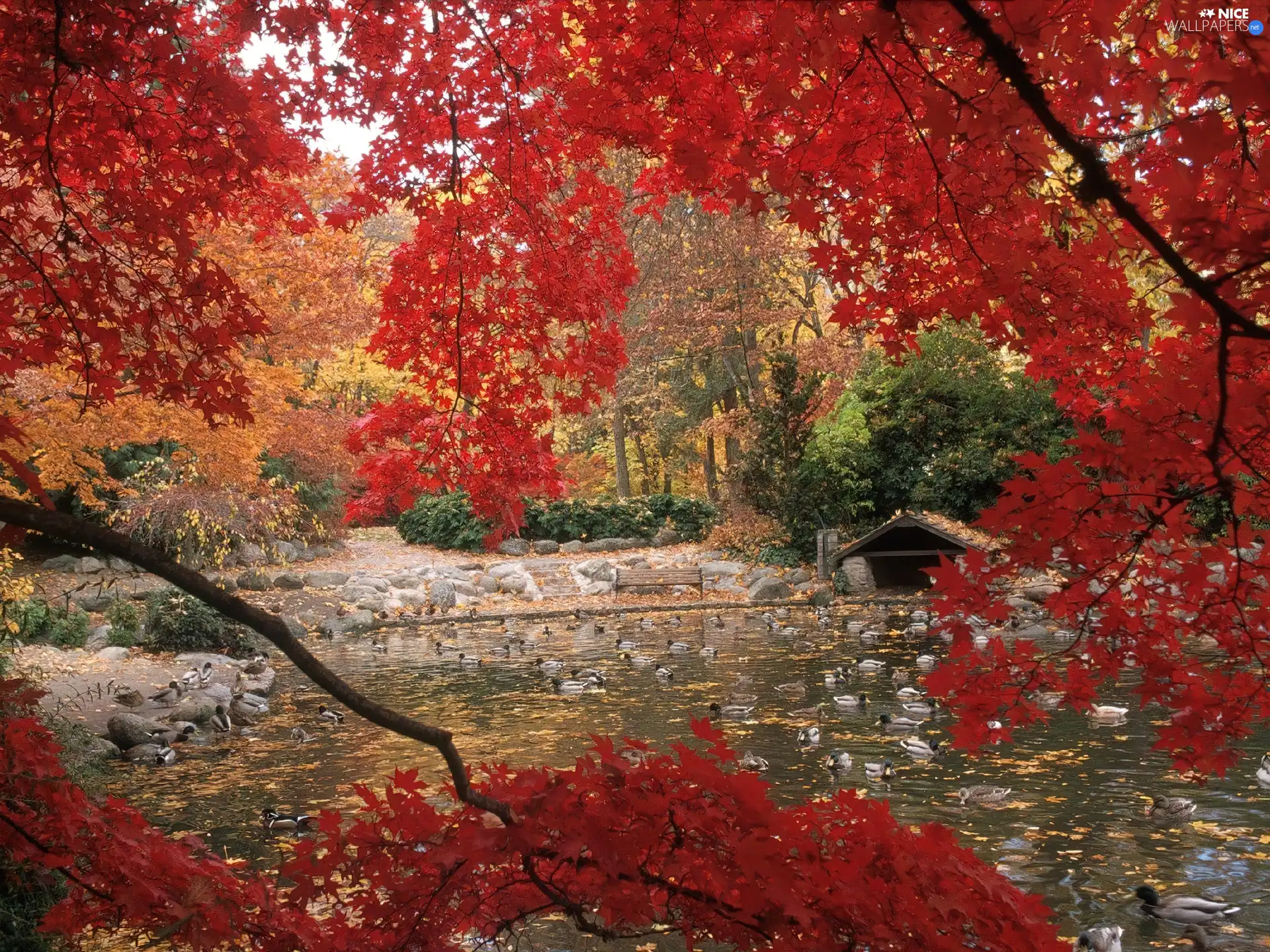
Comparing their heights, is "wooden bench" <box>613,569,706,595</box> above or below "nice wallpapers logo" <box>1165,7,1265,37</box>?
below

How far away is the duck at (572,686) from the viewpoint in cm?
1052

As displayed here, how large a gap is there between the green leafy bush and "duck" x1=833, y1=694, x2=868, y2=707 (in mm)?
15615

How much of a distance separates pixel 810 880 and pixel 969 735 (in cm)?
96

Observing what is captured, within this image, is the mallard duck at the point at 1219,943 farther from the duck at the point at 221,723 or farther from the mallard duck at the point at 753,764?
the duck at the point at 221,723

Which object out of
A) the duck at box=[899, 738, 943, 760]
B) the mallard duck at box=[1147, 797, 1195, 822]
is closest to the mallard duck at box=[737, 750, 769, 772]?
the duck at box=[899, 738, 943, 760]

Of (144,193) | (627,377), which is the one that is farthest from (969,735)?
(627,377)

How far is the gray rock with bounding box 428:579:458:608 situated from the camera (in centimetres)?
1855

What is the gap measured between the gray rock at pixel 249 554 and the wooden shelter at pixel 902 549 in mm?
12383

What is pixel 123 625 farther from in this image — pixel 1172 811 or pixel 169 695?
pixel 1172 811

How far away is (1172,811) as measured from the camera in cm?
607

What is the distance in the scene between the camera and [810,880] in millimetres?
2396

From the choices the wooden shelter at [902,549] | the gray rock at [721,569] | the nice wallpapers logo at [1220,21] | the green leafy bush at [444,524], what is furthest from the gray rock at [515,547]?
the nice wallpapers logo at [1220,21]

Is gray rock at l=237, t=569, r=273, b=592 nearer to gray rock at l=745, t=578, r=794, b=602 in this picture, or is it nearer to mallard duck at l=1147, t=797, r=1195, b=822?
gray rock at l=745, t=578, r=794, b=602

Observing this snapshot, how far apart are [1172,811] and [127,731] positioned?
28.1 feet
